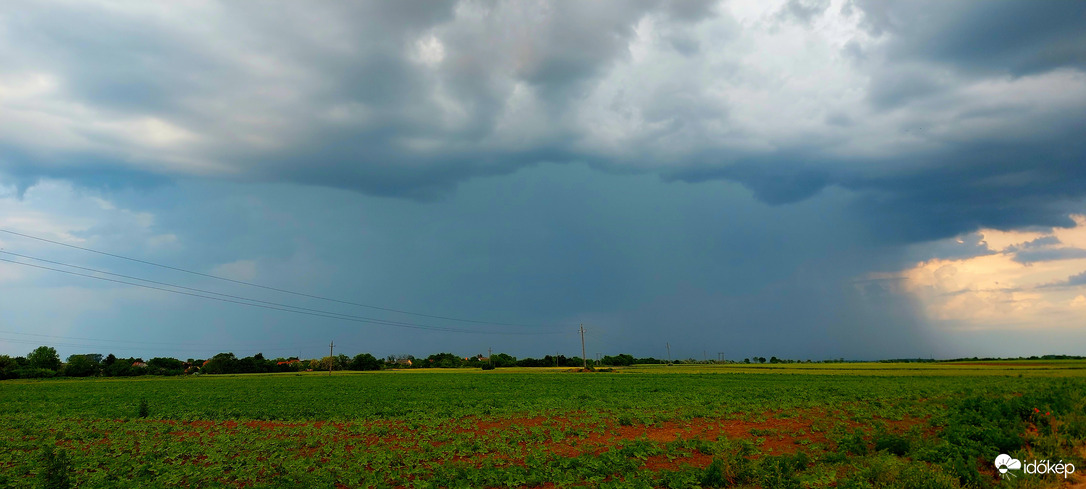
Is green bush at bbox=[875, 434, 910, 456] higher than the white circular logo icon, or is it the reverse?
the white circular logo icon

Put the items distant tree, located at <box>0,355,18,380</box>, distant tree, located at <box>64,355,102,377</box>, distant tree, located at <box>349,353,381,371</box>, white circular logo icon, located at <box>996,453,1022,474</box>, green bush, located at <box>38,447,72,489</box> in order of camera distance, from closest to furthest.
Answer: white circular logo icon, located at <box>996,453,1022,474</box>, green bush, located at <box>38,447,72,489</box>, distant tree, located at <box>0,355,18,380</box>, distant tree, located at <box>64,355,102,377</box>, distant tree, located at <box>349,353,381,371</box>

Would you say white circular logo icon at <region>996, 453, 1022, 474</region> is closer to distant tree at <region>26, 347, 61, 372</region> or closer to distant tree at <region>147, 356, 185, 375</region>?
distant tree at <region>147, 356, 185, 375</region>

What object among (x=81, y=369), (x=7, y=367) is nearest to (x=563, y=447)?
(x=7, y=367)

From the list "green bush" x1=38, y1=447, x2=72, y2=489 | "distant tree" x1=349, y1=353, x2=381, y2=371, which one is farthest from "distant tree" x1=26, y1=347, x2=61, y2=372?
"green bush" x1=38, y1=447, x2=72, y2=489

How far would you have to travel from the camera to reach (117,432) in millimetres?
26469

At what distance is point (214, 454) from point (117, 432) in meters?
12.4

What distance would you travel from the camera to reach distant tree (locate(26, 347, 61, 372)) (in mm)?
145125

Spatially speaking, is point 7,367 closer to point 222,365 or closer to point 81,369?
point 81,369

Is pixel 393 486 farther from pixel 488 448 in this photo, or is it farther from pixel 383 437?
pixel 383 437

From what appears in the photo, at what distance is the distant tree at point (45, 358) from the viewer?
145125mm

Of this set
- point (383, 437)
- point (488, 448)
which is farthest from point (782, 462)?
point (383, 437)

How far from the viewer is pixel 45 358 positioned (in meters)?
151

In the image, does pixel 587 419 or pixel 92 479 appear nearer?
pixel 92 479

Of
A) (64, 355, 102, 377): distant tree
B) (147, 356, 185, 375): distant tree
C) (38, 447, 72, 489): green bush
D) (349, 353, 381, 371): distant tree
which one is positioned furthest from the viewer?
(349, 353, 381, 371): distant tree
